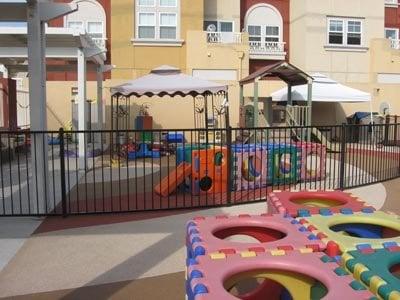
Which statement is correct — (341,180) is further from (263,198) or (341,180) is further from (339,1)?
(339,1)

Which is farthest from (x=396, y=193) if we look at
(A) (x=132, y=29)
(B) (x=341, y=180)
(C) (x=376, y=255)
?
(A) (x=132, y=29)

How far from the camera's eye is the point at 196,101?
22031 millimetres

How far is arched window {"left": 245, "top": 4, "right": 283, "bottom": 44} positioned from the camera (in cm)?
2964

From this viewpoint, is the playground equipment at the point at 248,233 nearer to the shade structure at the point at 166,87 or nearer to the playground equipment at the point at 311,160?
the playground equipment at the point at 311,160

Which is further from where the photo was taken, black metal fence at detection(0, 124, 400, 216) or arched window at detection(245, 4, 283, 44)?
arched window at detection(245, 4, 283, 44)

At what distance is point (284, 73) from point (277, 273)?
14.6 m

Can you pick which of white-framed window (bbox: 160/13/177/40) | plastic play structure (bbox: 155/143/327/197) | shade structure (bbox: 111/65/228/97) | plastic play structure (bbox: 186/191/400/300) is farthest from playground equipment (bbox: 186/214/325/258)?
white-framed window (bbox: 160/13/177/40)

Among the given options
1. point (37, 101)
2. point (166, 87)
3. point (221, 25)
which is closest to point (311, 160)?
point (166, 87)

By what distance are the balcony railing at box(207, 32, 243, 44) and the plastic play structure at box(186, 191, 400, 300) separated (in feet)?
70.0

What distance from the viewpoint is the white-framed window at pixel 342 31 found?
92.0 feet

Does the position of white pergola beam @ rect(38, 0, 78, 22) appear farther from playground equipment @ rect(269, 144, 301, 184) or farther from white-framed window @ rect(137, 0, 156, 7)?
white-framed window @ rect(137, 0, 156, 7)

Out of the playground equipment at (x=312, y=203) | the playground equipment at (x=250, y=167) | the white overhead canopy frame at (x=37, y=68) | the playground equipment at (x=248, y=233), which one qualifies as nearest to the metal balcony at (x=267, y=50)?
the playground equipment at (x=250, y=167)

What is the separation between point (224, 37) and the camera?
87.5 ft

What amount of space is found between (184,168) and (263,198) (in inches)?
64.4
